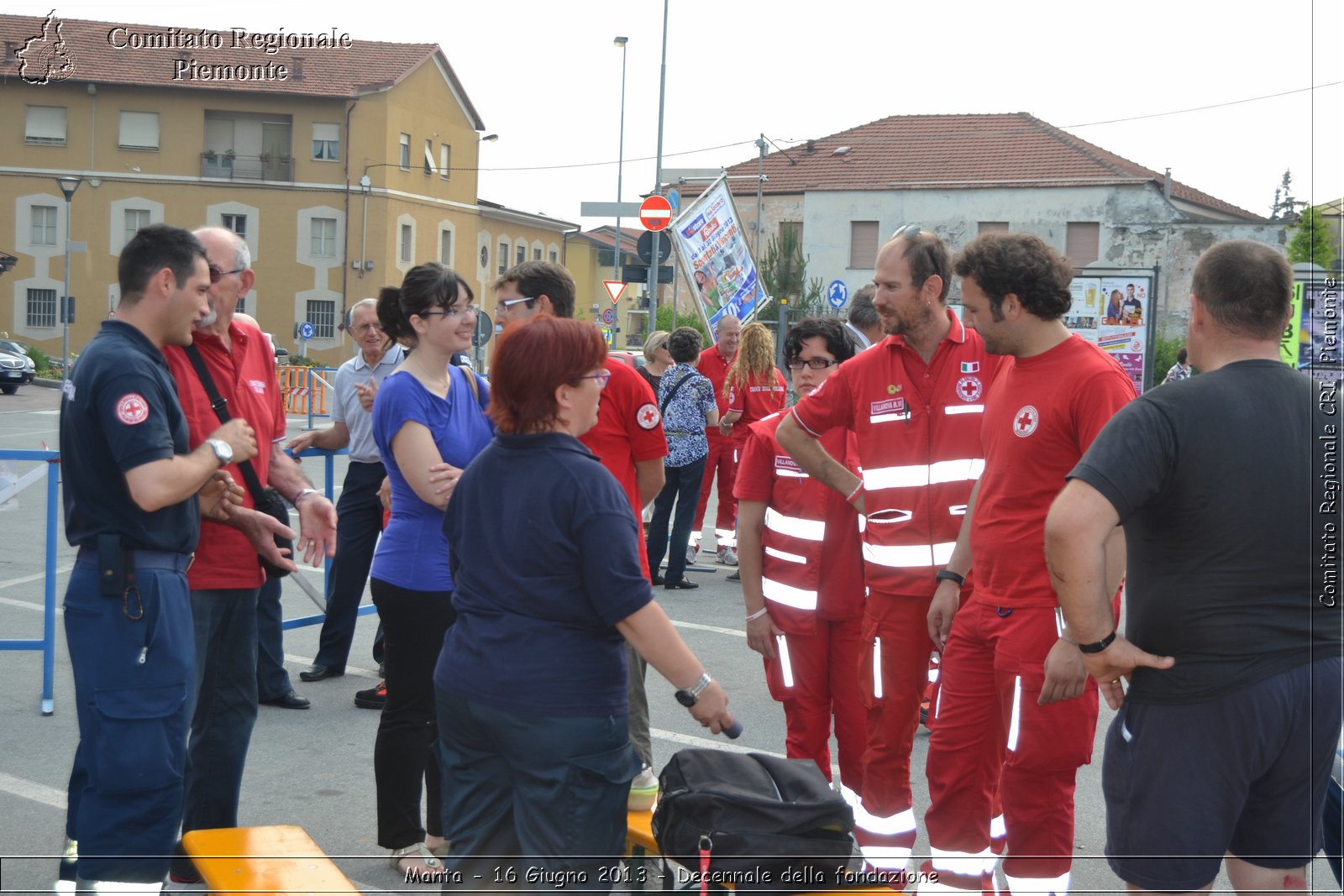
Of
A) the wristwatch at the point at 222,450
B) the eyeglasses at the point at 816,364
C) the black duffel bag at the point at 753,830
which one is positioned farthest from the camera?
the eyeglasses at the point at 816,364

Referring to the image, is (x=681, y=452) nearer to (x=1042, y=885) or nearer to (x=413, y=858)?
(x=413, y=858)

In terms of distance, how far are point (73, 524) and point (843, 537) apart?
8.83 feet

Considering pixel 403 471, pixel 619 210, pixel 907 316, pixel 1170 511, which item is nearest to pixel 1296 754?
pixel 1170 511

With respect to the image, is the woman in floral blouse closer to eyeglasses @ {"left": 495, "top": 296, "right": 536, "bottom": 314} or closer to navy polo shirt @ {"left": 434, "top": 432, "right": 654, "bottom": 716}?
eyeglasses @ {"left": 495, "top": 296, "right": 536, "bottom": 314}

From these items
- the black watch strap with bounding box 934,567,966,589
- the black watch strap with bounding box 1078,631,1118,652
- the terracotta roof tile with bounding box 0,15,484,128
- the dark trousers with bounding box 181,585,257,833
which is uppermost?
the terracotta roof tile with bounding box 0,15,484,128

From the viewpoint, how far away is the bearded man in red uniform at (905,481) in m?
4.13

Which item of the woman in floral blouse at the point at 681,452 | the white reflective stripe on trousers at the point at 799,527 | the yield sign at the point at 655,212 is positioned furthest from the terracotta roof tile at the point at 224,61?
the white reflective stripe on trousers at the point at 799,527

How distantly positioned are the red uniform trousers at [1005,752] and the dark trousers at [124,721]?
7.68 feet

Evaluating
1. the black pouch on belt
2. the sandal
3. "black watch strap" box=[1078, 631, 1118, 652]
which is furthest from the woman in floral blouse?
"black watch strap" box=[1078, 631, 1118, 652]

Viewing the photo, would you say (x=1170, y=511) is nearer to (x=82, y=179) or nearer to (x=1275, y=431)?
(x=1275, y=431)

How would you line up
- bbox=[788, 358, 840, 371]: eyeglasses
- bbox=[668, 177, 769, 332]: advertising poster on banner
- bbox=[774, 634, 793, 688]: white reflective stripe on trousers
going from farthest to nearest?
1. bbox=[668, 177, 769, 332]: advertising poster on banner
2. bbox=[788, 358, 840, 371]: eyeglasses
3. bbox=[774, 634, 793, 688]: white reflective stripe on trousers

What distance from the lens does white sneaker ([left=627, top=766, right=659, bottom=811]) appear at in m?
4.54

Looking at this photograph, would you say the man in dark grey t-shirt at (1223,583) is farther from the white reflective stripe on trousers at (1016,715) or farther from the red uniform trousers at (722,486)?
the red uniform trousers at (722,486)

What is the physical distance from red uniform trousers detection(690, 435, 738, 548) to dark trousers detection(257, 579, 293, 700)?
4.97 metres
